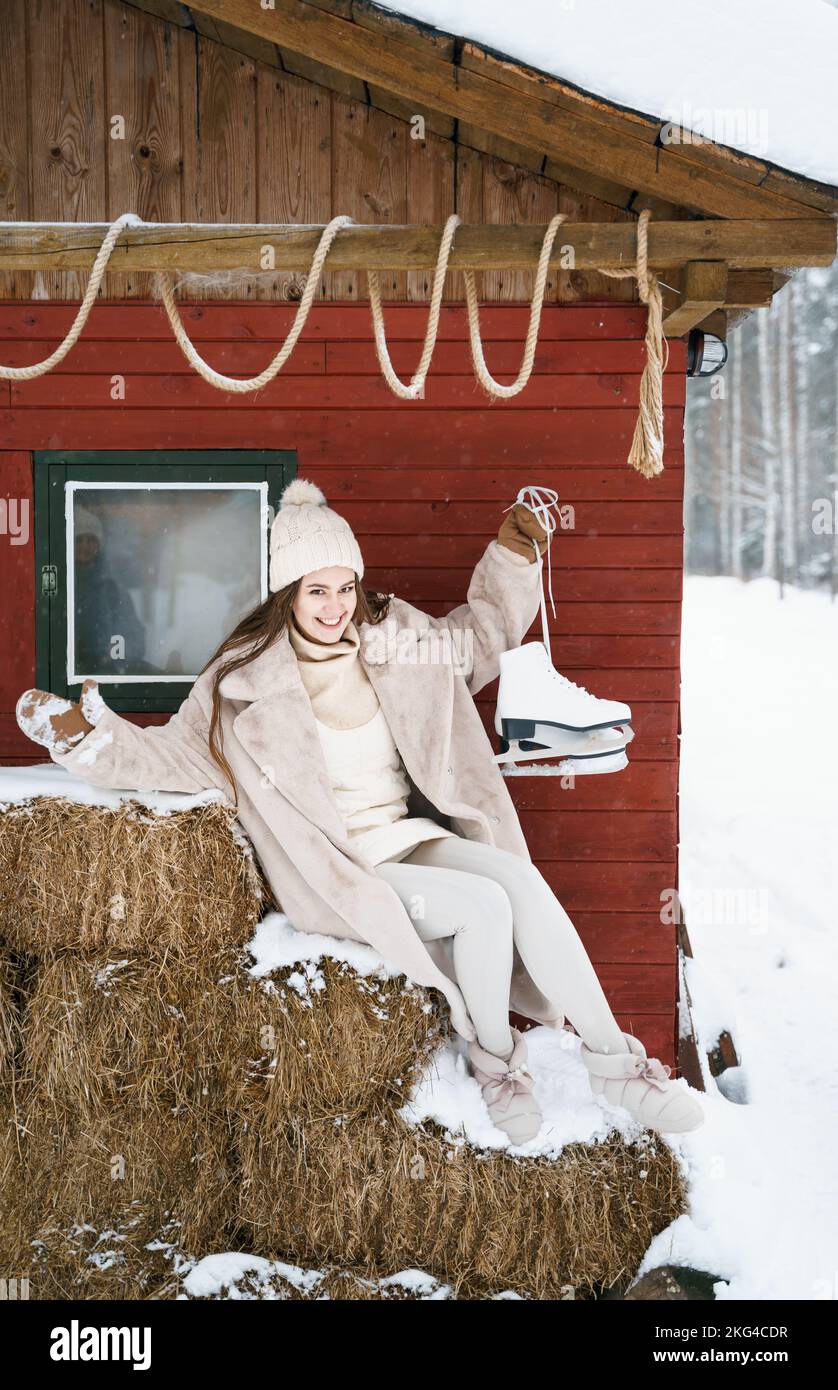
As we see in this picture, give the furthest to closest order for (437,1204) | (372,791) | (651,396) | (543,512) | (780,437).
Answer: (780,437), (543,512), (372,791), (651,396), (437,1204)

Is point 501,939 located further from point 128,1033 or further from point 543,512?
point 543,512

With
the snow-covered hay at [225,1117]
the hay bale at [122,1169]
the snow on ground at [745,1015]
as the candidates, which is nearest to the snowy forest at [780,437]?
the snow on ground at [745,1015]

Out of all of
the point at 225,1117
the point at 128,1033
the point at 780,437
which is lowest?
the point at 225,1117

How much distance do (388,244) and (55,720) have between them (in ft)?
5.24

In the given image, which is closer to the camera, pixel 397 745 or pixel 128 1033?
pixel 128 1033

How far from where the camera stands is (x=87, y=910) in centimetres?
284

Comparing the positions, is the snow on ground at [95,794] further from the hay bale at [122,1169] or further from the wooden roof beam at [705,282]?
the wooden roof beam at [705,282]

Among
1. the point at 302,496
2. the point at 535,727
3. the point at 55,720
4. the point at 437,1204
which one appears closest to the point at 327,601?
the point at 302,496

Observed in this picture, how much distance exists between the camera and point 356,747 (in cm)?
310

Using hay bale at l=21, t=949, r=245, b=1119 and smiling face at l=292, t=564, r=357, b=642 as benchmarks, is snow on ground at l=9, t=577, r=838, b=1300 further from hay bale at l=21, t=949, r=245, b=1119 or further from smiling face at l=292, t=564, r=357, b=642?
smiling face at l=292, t=564, r=357, b=642

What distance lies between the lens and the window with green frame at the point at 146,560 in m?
3.72
